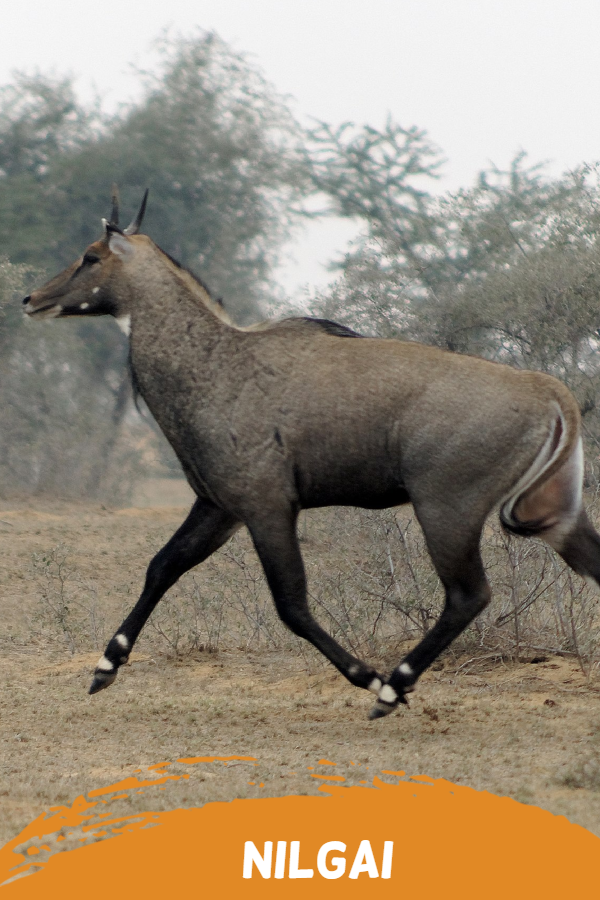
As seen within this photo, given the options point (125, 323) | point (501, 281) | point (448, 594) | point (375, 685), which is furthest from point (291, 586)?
point (501, 281)

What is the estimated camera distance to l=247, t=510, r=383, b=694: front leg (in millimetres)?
5043

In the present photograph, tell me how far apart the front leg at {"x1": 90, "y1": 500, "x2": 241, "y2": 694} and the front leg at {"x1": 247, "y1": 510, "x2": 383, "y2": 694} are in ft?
1.86

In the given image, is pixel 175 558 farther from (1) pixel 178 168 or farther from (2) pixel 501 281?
(1) pixel 178 168

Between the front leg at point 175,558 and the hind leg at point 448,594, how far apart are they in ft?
3.98

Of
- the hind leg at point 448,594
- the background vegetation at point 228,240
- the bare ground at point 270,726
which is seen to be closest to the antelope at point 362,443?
the hind leg at point 448,594

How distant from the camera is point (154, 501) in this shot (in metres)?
29.8

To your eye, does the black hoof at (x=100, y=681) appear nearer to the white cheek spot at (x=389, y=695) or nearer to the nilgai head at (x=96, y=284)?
the white cheek spot at (x=389, y=695)

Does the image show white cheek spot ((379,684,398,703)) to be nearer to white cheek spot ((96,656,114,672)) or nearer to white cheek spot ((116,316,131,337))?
white cheek spot ((96,656,114,672))

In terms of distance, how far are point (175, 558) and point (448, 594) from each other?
1.49 metres

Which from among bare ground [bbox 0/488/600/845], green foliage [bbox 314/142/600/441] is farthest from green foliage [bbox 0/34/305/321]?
bare ground [bbox 0/488/600/845]

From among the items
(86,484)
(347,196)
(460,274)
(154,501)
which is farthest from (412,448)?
(154,501)

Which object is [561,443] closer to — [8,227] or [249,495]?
[249,495]

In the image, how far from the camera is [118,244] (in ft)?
18.8

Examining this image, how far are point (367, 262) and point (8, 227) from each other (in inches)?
413
